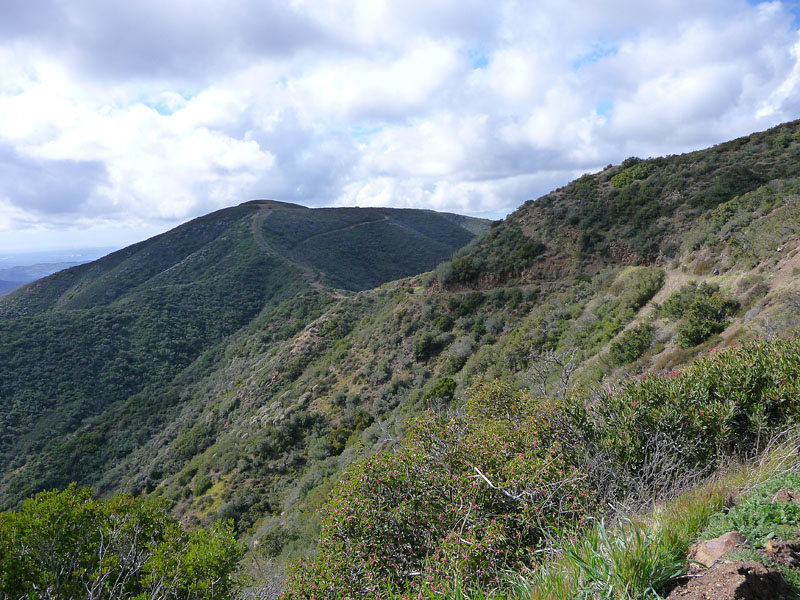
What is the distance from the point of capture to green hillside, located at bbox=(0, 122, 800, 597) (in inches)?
191

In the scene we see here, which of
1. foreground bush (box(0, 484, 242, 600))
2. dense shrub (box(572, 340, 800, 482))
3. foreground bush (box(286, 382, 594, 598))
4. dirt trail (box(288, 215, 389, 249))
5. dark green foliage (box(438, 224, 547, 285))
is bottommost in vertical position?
foreground bush (box(0, 484, 242, 600))

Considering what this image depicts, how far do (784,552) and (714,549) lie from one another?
1.16 ft

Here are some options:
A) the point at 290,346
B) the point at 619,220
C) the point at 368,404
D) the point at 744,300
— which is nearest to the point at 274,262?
the point at 290,346

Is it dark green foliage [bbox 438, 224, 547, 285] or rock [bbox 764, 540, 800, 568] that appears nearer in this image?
rock [bbox 764, 540, 800, 568]

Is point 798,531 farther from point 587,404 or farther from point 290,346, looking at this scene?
point 290,346

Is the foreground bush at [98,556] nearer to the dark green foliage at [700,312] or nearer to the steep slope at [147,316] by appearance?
the dark green foliage at [700,312]

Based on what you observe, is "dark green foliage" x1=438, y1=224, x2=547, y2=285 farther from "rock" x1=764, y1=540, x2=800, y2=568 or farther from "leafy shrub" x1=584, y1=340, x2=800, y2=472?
"rock" x1=764, y1=540, x2=800, y2=568

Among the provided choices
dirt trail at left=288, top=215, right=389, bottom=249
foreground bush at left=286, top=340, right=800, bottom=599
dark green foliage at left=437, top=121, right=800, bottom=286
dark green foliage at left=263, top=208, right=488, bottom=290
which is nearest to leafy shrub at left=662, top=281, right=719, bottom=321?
dark green foliage at left=437, top=121, right=800, bottom=286

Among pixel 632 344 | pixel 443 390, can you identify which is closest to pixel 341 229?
pixel 443 390

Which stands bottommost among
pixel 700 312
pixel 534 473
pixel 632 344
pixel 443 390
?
pixel 443 390

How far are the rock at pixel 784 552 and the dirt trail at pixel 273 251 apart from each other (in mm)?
40559

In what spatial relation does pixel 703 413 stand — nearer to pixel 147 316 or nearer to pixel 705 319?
pixel 705 319

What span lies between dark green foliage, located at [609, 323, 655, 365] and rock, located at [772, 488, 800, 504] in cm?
967

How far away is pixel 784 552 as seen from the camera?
8.13ft
